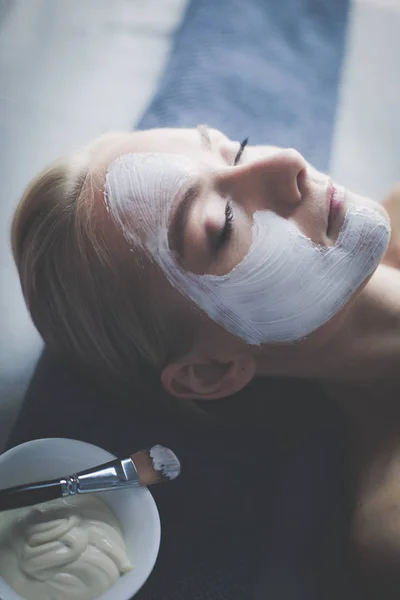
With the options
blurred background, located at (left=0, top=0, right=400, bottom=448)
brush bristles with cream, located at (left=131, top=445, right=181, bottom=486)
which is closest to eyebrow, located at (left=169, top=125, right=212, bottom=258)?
brush bristles with cream, located at (left=131, top=445, right=181, bottom=486)

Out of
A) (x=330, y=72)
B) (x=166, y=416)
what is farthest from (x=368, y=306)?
(x=330, y=72)

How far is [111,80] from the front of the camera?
4.32 feet

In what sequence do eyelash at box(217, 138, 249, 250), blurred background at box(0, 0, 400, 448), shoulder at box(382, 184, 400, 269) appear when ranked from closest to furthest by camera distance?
eyelash at box(217, 138, 249, 250), shoulder at box(382, 184, 400, 269), blurred background at box(0, 0, 400, 448)

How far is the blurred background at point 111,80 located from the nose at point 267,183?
0.47 metres

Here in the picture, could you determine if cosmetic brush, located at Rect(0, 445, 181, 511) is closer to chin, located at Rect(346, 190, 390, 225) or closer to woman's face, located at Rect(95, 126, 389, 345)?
woman's face, located at Rect(95, 126, 389, 345)

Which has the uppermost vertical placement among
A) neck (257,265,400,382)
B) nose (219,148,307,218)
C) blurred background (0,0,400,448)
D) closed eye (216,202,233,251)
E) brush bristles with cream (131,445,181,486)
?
blurred background (0,0,400,448)

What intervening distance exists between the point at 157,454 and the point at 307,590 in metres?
0.29

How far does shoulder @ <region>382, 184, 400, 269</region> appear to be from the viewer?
1077 mm

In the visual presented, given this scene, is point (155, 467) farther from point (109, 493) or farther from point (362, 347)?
point (362, 347)

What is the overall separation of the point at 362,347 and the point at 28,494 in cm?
50

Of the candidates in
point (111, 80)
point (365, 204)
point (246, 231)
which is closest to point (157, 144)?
point (246, 231)

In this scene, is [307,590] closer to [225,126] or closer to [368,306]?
[368,306]

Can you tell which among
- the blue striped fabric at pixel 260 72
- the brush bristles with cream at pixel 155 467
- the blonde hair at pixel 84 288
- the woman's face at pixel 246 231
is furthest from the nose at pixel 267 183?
the blue striped fabric at pixel 260 72

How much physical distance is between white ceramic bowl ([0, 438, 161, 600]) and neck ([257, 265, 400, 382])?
244mm
